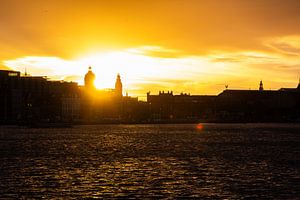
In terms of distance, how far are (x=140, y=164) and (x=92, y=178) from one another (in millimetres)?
10839

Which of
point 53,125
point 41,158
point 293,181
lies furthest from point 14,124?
point 293,181

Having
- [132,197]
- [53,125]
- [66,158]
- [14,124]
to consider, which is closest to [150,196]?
[132,197]

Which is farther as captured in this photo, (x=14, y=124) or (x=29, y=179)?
(x=14, y=124)

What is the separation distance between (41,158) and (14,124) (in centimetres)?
14367

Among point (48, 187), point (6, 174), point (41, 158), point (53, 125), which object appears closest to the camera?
point (48, 187)

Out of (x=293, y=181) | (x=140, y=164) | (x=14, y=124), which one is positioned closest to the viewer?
(x=293, y=181)

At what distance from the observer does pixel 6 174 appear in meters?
42.5

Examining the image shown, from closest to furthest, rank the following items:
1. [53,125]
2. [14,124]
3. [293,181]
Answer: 1. [293,181]
2. [53,125]
3. [14,124]

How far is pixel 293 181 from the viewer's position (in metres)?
38.6

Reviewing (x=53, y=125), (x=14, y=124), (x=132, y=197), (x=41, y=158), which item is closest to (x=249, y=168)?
(x=132, y=197)

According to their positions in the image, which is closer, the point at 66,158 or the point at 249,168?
the point at 249,168

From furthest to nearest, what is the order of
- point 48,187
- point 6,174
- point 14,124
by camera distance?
point 14,124 → point 6,174 → point 48,187

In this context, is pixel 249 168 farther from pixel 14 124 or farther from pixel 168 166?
pixel 14 124

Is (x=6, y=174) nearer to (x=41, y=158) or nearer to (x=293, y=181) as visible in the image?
(x=41, y=158)
